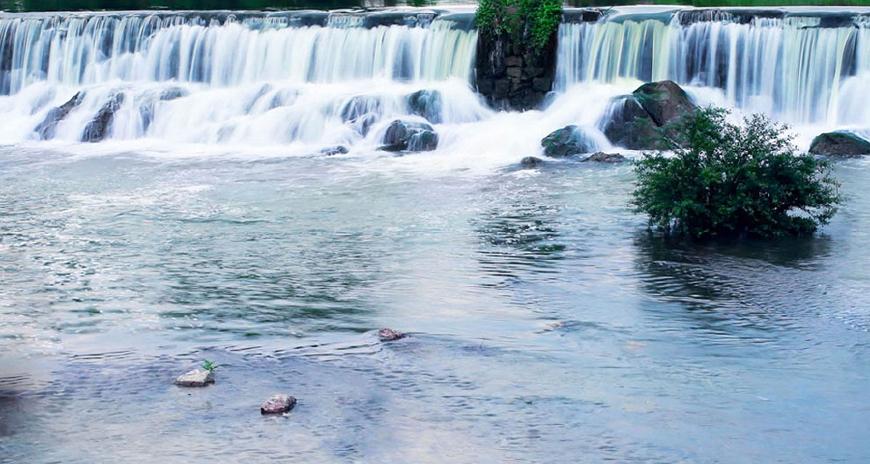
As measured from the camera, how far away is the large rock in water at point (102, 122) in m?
29.5

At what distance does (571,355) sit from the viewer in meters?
12.0

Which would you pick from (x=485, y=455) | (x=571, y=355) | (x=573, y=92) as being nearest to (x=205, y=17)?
(x=573, y=92)

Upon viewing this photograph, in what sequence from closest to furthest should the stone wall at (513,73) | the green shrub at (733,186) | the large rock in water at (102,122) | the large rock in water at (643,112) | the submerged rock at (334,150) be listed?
the green shrub at (733,186) → the large rock in water at (643,112) → the submerged rock at (334,150) → the stone wall at (513,73) → the large rock in water at (102,122)

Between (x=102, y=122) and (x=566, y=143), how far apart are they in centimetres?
1091

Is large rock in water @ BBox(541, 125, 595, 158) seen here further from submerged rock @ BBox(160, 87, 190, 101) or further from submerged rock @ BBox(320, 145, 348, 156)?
submerged rock @ BBox(160, 87, 190, 101)

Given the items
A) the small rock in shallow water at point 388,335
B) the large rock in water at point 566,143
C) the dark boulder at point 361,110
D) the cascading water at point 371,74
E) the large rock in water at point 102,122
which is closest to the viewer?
the small rock in shallow water at point 388,335

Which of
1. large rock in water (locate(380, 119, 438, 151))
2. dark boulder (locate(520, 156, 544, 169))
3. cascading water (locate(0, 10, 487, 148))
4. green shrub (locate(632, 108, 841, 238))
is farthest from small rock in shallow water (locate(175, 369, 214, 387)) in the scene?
cascading water (locate(0, 10, 487, 148))

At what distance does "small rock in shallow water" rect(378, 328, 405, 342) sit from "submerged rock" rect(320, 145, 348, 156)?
546 inches

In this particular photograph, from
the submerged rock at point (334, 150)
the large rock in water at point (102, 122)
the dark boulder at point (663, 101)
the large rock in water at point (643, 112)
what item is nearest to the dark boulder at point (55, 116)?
the large rock in water at point (102, 122)

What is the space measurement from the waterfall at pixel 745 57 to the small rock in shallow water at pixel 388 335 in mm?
16388

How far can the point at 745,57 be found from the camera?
1088 inches

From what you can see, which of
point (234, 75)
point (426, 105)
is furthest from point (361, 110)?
point (234, 75)

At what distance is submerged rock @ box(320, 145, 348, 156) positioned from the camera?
86.3 feet

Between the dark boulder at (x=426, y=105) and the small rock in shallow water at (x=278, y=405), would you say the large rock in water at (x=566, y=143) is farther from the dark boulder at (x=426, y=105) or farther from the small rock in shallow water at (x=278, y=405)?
the small rock in shallow water at (x=278, y=405)
